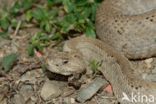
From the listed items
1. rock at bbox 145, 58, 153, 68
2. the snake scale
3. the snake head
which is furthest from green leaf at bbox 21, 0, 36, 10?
rock at bbox 145, 58, 153, 68

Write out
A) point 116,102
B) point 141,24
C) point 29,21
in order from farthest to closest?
point 29,21 < point 141,24 < point 116,102

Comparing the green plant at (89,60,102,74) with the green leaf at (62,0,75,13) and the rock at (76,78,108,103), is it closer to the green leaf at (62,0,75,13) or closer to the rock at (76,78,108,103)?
the rock at (76,78,108,103)

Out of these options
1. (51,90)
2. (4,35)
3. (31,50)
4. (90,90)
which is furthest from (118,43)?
(4,35)

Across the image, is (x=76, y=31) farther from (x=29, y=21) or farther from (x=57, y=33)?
(x=29, y=21)

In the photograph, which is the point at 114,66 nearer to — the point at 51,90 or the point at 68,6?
the point at 51,90

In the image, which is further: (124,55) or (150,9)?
(150,9)

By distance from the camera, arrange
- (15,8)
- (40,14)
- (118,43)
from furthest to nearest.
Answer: (15,8)
(40,14)
(118,43)

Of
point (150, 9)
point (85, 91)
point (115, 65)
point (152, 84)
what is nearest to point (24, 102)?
point (85, 91)
